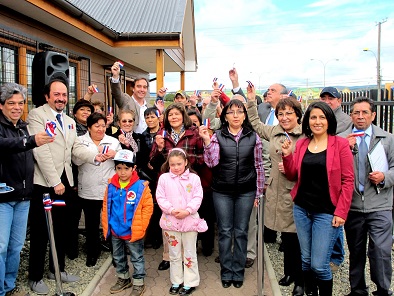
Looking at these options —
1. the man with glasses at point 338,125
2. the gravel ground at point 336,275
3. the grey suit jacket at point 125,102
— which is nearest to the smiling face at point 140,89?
the grey suit jacket at point 125,102

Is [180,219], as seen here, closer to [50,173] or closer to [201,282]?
[201,282]

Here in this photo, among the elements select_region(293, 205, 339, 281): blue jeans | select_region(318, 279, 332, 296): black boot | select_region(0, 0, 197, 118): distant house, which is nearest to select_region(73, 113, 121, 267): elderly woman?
select_region(0, 0, 197, 118): distant house

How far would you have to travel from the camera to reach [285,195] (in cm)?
353

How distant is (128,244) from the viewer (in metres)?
3.54

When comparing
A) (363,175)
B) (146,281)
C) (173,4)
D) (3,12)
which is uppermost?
(173,4)

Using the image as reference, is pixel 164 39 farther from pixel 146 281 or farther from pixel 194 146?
pixel 146 281

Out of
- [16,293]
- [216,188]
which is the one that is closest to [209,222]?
[216,188]

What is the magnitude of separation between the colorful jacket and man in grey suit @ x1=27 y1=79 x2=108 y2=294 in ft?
1.66

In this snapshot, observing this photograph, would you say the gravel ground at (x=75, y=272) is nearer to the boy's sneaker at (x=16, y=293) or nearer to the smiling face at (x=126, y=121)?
the boy's sneaker at (x=16, y=293)

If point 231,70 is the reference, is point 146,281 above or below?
below

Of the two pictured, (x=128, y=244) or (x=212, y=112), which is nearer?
(x=128, y=244)

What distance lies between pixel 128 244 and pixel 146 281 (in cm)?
61

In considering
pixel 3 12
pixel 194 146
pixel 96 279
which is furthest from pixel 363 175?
pixel 3 12

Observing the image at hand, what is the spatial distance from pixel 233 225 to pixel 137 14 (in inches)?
320
